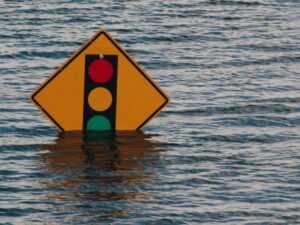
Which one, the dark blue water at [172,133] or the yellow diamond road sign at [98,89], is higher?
the yellow diamond road sign at [98,89]

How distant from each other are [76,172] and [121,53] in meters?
1.94

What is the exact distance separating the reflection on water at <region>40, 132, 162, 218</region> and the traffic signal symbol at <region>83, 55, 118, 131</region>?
30 centimetres

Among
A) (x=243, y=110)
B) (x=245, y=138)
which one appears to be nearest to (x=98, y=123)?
(x=245, y=138)

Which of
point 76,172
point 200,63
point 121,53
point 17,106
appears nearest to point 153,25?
point 200,63

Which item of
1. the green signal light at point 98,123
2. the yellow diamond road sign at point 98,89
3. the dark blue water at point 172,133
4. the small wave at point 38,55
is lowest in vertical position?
the small wave at point 38,55

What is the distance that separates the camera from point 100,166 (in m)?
13.6

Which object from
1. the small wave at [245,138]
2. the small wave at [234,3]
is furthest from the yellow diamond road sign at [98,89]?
the small wave at [234,3]

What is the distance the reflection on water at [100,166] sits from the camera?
41.3 feet

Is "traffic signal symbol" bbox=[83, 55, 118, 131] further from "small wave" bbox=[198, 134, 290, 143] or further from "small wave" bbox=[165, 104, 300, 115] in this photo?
"small wave" bbox=[165, 104, 300, 115]

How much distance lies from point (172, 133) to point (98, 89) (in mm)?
1170

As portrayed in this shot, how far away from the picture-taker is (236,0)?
2608 centimetres

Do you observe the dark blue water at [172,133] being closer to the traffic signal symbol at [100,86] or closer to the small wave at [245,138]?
the small wave at [245,138]

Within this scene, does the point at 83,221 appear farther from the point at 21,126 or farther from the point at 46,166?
the point at 21,126

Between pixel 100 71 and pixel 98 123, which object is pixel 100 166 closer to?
pixel 98 123
